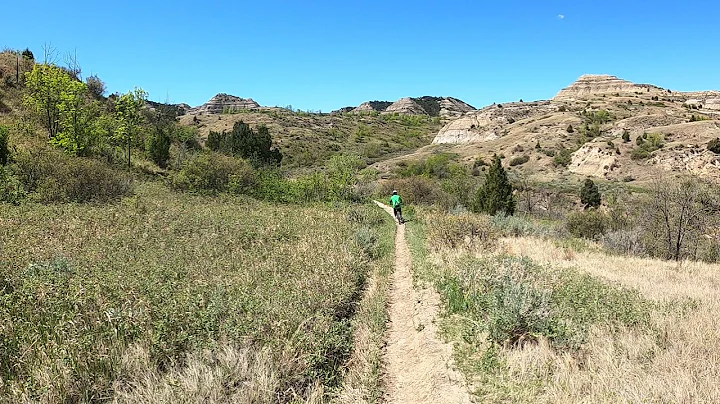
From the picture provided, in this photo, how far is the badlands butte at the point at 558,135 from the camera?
52269 millimetres

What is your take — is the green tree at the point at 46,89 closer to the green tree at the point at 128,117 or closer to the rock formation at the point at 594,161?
the green tree at the point at 128,117

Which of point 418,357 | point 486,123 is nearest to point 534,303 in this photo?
point 418,357

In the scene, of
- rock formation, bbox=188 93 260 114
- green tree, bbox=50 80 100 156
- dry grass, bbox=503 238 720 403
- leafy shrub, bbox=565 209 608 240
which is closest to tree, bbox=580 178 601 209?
leafy shrub, bbox=565 209 608 240

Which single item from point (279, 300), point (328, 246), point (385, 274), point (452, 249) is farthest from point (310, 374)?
point (452, 249)

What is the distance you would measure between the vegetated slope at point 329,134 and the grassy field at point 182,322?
5894 cm

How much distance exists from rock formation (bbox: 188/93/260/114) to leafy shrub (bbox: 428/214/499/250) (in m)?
164

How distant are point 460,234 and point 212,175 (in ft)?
62.0

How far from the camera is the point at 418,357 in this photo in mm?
5984

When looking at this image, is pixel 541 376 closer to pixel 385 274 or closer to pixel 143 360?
pixel 143 360

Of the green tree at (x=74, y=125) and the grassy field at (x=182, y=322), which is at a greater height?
the green tree at (x=74, y=125)

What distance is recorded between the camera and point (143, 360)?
457 centimetres

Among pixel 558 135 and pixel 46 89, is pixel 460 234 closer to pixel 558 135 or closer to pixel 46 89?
pixel 46 89

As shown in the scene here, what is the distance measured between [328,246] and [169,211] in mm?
8595

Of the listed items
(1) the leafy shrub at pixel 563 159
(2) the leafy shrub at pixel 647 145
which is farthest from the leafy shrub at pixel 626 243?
(1) the leafy shrub at pixel 563 159
